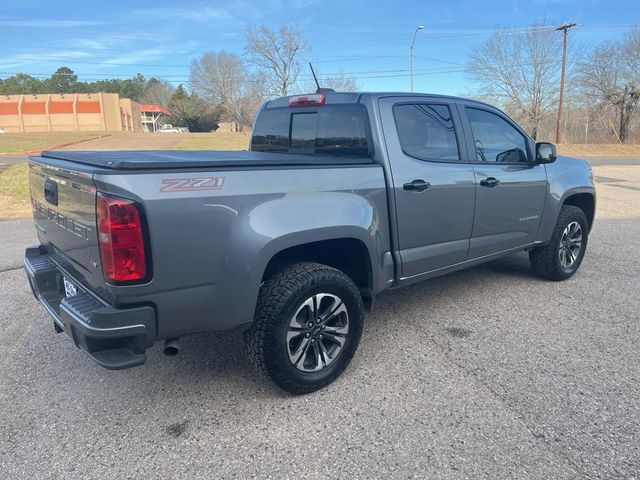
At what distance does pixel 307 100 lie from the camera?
393 centimetres

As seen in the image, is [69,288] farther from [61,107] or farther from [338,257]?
[61,107]

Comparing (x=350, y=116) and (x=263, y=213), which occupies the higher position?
(x=350, y=116)

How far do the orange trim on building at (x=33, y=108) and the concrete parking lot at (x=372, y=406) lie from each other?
8155 cm

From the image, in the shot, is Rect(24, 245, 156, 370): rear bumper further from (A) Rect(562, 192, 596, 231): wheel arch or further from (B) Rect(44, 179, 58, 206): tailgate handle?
(A) Rect(562, 192, 596, 231): wheel arch

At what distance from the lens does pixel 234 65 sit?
2776 inches

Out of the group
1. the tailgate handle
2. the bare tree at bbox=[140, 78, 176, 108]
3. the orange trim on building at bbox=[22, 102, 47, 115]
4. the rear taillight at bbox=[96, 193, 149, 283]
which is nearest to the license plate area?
the tailgate handle

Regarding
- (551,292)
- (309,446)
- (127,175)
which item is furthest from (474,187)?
(127,175)

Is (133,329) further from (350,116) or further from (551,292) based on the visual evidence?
(551,292)

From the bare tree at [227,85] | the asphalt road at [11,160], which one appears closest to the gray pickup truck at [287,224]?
the asphalt road at [11,160]

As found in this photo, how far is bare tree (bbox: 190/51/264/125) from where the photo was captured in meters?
68.7

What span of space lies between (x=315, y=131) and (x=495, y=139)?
1695 millimetres

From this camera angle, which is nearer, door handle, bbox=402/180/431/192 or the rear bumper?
the rear bumper

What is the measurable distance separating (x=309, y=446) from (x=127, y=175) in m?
1.64

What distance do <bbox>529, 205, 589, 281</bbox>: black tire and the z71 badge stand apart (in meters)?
3.78
